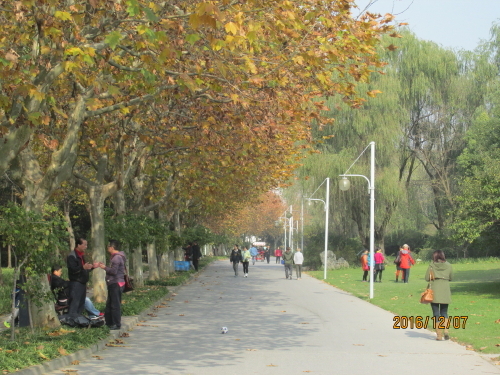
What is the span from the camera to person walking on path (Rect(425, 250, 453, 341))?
12906 mm

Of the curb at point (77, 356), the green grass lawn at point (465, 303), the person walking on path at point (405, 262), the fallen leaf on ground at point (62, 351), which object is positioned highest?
the person walking on path at point (405, 262)

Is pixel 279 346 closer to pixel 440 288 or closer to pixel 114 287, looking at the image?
pixel 440 288

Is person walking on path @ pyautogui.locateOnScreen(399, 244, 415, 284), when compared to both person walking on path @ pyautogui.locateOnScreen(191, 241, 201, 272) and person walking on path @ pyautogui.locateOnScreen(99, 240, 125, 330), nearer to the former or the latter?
person walking on path @ pyautogui.locateOnScreen(191, 241, 201, 272)

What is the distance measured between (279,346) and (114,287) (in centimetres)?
372

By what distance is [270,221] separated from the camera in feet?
385

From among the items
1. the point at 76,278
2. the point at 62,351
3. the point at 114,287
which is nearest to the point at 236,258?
the point at 114,287

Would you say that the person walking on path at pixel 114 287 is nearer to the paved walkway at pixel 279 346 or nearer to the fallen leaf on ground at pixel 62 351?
the paved walkway at pixel 279 346

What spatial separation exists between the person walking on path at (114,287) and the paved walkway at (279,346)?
0.48 m

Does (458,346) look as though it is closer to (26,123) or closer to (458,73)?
(26,123)

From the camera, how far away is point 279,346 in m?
11.9

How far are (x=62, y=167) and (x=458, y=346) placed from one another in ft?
24.8

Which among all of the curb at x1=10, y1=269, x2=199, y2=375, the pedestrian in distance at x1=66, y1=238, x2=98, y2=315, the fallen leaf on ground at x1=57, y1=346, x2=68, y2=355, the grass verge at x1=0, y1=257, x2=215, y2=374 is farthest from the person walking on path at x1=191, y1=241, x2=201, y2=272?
the fallen leaf on ground at x1=57, y1=346, x2=68, y2=355

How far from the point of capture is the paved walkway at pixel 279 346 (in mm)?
9719
